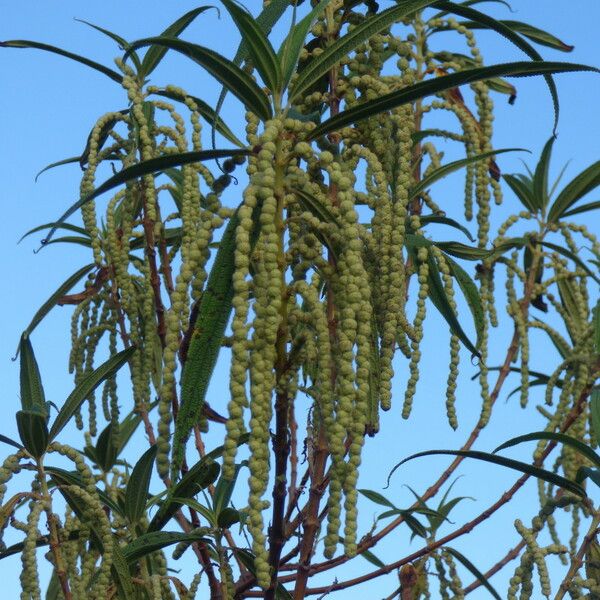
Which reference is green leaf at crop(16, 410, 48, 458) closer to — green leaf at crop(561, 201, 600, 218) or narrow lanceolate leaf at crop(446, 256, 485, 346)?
narrow lanceolate leaf at crop(446, 256, 485, 346)

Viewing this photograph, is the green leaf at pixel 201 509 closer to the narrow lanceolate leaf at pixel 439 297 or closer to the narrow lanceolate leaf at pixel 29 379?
the narrow lanceolate leaf at pixel 29 379

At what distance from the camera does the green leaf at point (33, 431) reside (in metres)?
3.32

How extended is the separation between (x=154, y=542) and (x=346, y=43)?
177cm

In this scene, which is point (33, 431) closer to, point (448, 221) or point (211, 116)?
point (211, 116)

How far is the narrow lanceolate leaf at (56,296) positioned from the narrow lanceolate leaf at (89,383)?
71 cm

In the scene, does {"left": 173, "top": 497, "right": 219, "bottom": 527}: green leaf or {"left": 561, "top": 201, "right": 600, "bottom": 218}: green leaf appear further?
{"left": 561, "top": 201, "right": 600, "bottom": 218}: green leaf

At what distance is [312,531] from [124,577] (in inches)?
31.1

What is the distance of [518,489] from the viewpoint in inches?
Result: 171

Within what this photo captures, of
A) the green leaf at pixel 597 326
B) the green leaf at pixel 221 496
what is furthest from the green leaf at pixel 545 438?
the green leaf at pixel 221 496

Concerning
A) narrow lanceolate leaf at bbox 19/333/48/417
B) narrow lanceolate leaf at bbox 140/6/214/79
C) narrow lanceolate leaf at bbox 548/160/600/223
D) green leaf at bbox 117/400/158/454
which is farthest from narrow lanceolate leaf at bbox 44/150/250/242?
narrow lanceolate leaf at bbox 548/160/600/223

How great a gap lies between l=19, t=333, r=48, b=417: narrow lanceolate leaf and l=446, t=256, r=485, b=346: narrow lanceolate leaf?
5.51 feet

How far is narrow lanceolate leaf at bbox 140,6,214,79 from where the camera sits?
12.6ft

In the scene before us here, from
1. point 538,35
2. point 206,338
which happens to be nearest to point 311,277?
point 206,338

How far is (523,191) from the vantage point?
17.7 ft
